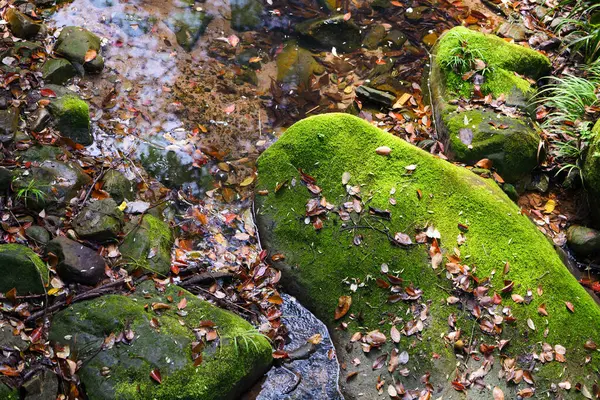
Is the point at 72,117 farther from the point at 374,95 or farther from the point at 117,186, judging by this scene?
the point at 374,95

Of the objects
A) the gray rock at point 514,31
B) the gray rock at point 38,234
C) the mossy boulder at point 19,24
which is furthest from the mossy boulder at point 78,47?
the gray rock at point 514,31

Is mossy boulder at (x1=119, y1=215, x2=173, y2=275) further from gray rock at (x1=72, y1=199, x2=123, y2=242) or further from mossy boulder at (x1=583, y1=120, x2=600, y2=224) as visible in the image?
mossy boulder at (x1=583, y1=120, x2=600, y2=224)

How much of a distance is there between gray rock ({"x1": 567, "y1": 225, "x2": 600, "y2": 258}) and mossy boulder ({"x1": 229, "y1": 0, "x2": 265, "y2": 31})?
492 cm

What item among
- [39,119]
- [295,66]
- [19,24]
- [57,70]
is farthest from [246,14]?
[39,119]

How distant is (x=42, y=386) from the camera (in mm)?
3875

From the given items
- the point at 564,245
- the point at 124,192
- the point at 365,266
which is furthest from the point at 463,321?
the point at 124,192

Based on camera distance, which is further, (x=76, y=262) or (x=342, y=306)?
(x=342, y=306)

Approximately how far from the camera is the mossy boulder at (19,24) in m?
6.33

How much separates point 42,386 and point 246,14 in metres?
5.70

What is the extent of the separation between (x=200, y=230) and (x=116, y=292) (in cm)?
→ 114

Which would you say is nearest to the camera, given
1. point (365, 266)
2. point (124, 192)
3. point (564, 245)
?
point (365, 266)

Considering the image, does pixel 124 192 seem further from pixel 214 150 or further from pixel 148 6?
pixel 148 6

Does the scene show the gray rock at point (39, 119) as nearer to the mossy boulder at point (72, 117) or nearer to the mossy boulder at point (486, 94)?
the mossy boulder at point (72, 117)

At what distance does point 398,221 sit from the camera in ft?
17.1
